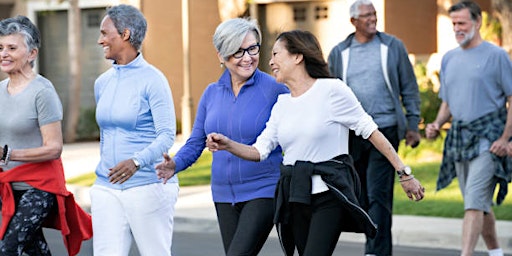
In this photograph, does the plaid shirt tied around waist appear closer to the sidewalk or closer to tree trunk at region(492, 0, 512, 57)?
the sidewalk

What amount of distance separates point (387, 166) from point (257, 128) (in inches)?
114

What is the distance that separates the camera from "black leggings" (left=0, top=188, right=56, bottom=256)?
6543mm

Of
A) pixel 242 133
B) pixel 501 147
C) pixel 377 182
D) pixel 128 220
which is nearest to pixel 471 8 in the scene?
pixel 501 147

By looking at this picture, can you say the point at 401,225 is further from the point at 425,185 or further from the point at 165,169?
the point at 165,169

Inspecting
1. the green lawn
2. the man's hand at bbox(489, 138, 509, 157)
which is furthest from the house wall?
the man's hand at bbox(489, 138, 509, 157)

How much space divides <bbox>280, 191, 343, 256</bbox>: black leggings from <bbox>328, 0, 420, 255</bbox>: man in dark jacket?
293 centimetres

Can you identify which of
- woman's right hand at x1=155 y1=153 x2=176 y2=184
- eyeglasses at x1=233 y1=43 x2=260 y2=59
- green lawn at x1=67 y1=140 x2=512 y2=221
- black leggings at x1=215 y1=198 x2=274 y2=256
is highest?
Answer: eyeglasses at x1=233 y1=43 x2=260 y2=59

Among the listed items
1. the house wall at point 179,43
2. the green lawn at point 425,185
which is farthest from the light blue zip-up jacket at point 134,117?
the house wall at point 179,43

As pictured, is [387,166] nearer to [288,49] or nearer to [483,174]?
[483,174]

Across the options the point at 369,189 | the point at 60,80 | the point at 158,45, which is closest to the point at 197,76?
the point at 158,45

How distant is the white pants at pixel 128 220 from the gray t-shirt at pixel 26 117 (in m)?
0.56

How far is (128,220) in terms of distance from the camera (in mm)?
6340

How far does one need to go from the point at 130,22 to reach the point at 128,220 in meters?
1.05

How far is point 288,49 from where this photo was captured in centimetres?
616
